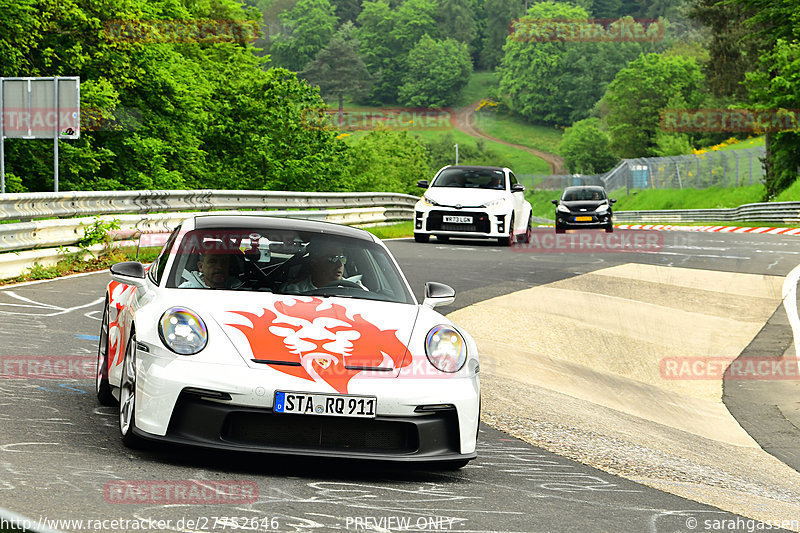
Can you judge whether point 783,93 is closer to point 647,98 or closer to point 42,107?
point 42,107

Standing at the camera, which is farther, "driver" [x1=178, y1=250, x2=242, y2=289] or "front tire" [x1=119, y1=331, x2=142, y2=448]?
"driver" [x1=178, y1=250, x2=242, y2=289]

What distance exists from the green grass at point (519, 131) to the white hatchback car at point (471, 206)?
144 metres

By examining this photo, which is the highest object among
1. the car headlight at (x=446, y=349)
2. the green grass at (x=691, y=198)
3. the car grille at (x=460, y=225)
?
the car headlight at (x=446, y=349)

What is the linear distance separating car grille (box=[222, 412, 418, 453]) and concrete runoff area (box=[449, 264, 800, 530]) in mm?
1918

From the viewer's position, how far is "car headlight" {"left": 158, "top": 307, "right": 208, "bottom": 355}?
530cm

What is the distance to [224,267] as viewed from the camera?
6.38 m

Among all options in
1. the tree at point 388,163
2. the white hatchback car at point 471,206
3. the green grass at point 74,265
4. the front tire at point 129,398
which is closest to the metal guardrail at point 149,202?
the green grass at point 74,265

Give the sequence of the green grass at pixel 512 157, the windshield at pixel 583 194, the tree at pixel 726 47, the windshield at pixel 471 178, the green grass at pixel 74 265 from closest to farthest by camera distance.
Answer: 1. the green grass at pixel 74 265
2. the windshield at pixel 471 178
3. the windshield at pixel 583 194
4. the tree at pixel 726 47
5. the green grass at pixel 512 157

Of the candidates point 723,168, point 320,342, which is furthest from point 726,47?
point 320,342

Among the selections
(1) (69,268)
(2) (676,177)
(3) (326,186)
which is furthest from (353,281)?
(2) (676,177)

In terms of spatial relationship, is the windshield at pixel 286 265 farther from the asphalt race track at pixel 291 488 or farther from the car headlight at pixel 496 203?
the car headlight at pixel 496 203

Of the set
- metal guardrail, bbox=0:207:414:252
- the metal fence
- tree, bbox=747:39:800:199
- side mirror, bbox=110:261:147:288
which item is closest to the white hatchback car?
metal guardrail, bbox=0:207:414:252

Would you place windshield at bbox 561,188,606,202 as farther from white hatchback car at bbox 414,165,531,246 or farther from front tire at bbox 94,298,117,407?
front tire at bbox 94,298,117,407

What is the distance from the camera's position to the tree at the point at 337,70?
609 feet
